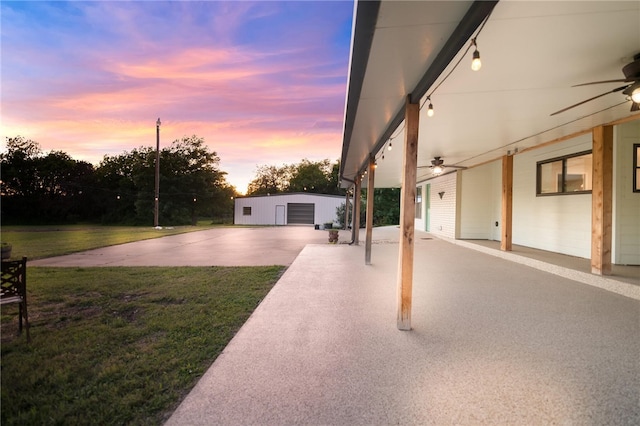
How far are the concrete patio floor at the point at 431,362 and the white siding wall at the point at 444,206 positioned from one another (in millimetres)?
6195

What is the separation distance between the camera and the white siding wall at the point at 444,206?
10.6m

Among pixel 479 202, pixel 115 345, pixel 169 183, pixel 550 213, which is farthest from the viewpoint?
pixel 169 183

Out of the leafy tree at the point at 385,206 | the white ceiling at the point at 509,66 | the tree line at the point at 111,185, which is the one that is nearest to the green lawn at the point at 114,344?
the white ceiling at the point at 509,66

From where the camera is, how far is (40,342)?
9.37ft

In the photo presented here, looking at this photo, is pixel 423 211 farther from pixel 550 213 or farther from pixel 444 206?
pixel 550 213

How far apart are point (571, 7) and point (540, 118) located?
3.08m

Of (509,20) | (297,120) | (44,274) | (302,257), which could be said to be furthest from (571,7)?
(297,120)

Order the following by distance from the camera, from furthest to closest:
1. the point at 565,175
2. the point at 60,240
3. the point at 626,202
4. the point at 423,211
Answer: the point at 423,211, the point at 60,240, the point at 565,175, the point at 626,202

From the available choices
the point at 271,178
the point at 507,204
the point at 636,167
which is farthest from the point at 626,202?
the point at 271,178

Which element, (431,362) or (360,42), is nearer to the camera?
(360,42)

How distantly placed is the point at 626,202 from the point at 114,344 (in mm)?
7883

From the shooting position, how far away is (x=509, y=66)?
302 cm

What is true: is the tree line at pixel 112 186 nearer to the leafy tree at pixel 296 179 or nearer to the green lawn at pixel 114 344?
the leafy tree at pixel 296 179

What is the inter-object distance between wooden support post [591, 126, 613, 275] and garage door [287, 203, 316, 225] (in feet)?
75.5
